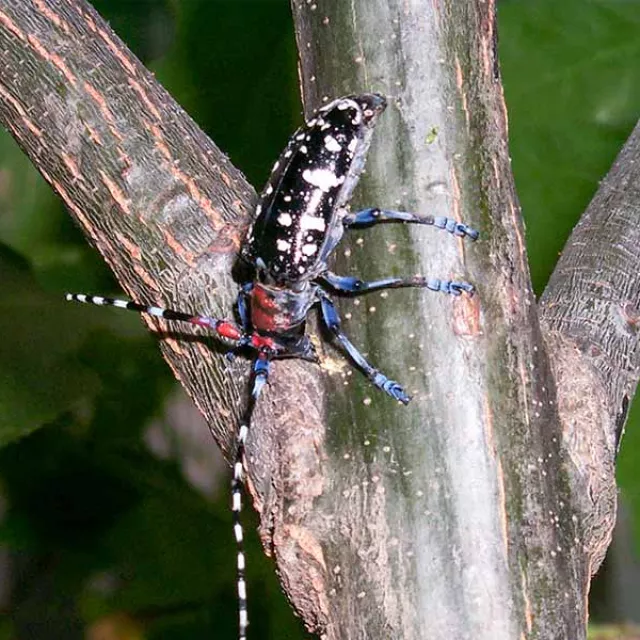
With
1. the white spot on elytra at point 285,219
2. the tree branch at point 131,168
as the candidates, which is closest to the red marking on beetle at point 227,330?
the tree branch at point 131,168

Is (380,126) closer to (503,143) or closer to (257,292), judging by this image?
(503,143)

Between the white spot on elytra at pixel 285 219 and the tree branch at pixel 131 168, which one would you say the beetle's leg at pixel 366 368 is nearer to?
the tree branch at pixel 131 168

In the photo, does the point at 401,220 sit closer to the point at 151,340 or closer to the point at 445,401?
the point at 445,401

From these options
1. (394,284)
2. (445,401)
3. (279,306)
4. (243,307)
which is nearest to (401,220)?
(394,284)

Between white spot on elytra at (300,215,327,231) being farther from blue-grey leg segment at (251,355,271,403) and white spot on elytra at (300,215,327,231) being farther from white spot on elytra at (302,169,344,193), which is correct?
blue-grey leg segment at (251,355,271,403)

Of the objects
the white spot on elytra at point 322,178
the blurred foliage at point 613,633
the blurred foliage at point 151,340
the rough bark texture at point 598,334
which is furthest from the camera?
the blurred foliage at point 613,633

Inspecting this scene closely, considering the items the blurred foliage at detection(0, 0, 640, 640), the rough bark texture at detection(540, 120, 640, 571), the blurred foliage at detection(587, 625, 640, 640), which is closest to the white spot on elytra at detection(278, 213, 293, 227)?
the rough bark texture at detection(540, 120, 640, 571)
